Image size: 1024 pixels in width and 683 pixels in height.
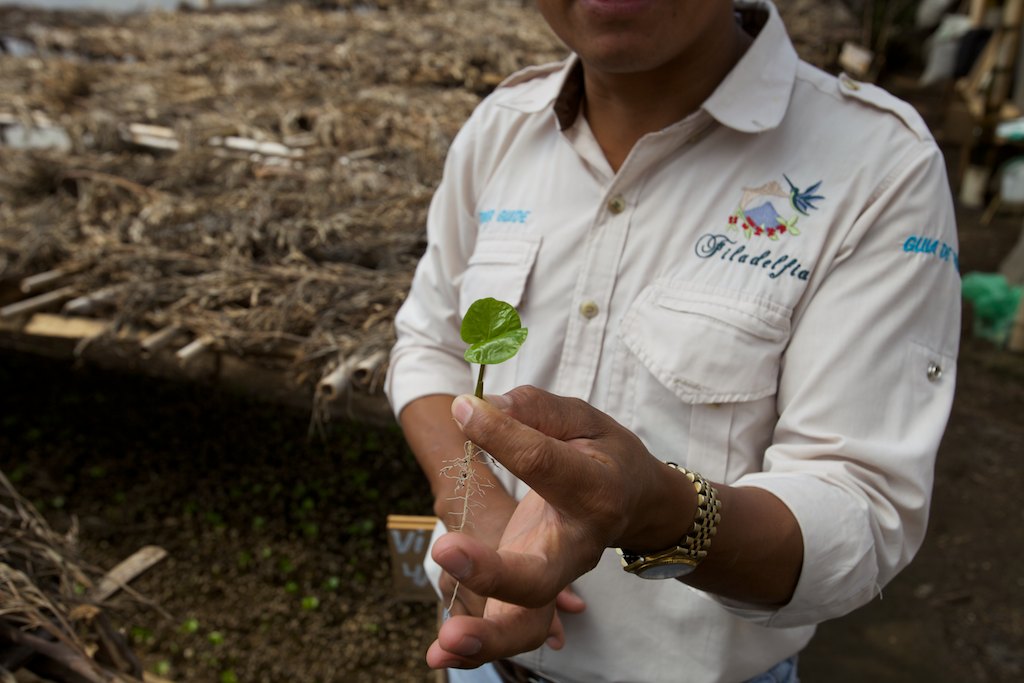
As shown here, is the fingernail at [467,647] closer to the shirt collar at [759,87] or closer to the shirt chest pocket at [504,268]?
the shirt chest pocket at [504,268]

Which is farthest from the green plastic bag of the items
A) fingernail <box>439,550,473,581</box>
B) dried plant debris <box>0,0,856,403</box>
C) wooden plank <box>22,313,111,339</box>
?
fingernail <box>439,550,473,581</box>

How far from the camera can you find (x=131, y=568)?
2.52 m

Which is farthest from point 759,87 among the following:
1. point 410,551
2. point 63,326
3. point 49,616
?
point 63,326

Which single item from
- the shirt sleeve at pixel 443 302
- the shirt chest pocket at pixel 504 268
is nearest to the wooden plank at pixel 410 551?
the shirt sleeve at pixel 443 302

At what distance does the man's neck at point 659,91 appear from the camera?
1.31m

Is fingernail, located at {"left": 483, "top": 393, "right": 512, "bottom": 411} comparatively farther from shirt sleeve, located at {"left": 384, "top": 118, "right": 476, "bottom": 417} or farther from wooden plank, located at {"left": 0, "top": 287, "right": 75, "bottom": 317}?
wooden plank, located at {"left": 0, "top": 287, "right": 75, "bottom": 317}

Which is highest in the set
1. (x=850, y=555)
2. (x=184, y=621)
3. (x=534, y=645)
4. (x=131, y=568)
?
(x=850, y=555)

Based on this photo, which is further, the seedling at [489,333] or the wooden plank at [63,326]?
the wooden plank at [63,326]

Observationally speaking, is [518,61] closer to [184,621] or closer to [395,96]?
[395,96]

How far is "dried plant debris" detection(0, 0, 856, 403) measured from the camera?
128 inches

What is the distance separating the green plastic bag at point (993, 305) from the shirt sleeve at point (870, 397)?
464 cm

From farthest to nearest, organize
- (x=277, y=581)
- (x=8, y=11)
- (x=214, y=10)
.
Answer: (x=214, y=10) < (x=8, y=11) < (x=277, y=581)

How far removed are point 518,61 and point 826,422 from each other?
5.47 meters

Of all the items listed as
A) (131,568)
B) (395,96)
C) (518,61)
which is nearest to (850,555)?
(131,568)
